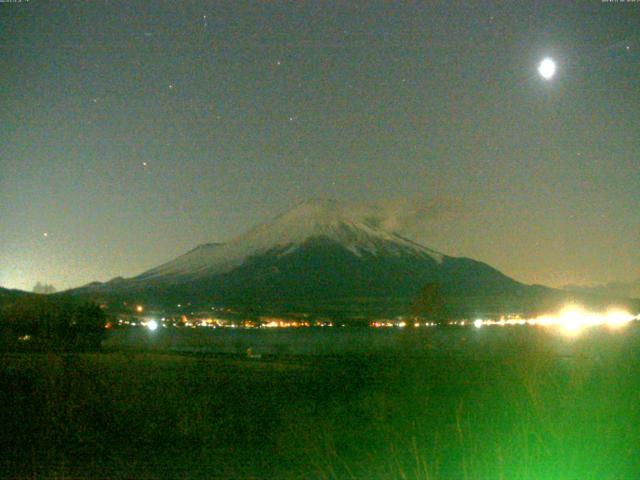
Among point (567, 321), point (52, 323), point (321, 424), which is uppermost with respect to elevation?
point (52, 323)

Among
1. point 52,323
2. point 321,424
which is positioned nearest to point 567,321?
→ point 52,323

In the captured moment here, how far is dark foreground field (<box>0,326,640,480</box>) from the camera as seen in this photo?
29.6 feet

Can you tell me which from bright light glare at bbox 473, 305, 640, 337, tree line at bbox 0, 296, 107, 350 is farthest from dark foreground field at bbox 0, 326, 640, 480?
bright light glare at bbox 473, 305, 640, 337

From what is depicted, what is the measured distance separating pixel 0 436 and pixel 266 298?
107605 mm

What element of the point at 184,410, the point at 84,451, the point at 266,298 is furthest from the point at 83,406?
the point at 266,298

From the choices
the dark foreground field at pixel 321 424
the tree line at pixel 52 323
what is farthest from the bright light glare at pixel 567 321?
the dark foreground field at pixel 321 424

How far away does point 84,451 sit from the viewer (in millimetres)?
9953

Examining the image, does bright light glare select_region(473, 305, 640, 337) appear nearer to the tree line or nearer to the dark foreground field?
the tree line

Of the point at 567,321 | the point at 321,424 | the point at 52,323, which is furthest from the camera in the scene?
the point at 567,321

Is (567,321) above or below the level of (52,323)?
below

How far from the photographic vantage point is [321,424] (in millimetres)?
12492

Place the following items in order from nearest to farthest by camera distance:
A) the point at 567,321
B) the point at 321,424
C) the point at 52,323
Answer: the point at 321,424 → the point at 52,323 → the point at 567,321

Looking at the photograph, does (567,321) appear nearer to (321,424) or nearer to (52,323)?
(52,323)

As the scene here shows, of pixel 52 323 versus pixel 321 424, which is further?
pixel 52 323
